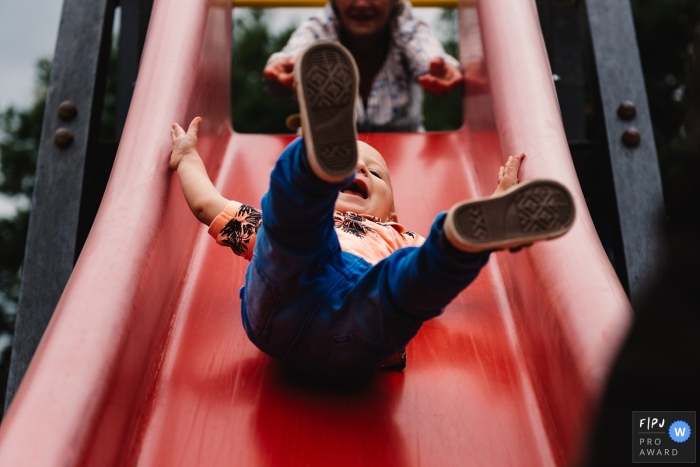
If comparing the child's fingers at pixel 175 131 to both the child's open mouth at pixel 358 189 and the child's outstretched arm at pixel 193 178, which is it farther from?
the child's open mouth at pixel 358 189

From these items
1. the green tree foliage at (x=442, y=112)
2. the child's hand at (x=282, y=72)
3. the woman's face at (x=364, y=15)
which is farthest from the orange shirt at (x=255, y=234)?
the green tree foliage at (x=442, y=112)

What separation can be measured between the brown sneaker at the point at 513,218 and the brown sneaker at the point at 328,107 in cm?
16

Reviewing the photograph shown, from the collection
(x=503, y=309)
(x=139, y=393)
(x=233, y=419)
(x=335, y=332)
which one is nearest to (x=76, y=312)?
(x=139, y=393)

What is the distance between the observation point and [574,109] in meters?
2.95

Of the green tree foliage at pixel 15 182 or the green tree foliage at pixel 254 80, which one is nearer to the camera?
the green tree foliage at pixel 15 182

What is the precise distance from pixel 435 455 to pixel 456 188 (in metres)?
1.10

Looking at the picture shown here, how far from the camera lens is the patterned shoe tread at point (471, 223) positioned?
1016 mm

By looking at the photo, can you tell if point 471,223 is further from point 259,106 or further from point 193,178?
point 259,106

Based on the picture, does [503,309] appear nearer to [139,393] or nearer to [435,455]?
[435,455]

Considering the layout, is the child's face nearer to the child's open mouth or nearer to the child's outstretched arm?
the child's open mouth

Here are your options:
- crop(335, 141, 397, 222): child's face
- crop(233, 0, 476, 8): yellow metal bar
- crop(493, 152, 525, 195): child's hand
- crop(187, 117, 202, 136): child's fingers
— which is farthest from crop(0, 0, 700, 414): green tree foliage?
crop(187, 117, 202, 136): child's fingers

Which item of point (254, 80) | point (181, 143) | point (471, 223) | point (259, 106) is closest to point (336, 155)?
point (471, 223)

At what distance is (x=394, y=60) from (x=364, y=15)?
199 millimetres

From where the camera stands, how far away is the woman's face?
2889 millimetres
